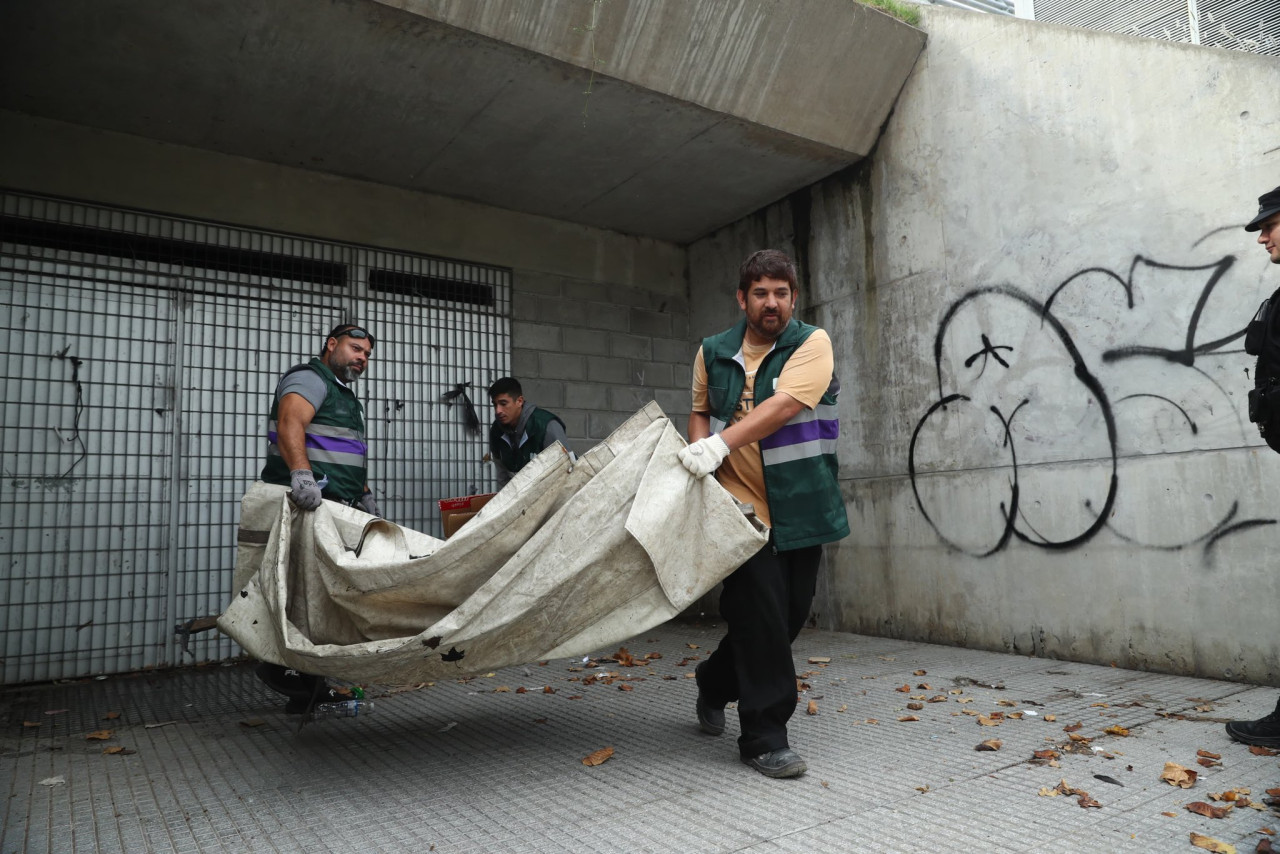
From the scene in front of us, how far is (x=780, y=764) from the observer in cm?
287

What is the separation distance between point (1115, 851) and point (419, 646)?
2130 millimetres

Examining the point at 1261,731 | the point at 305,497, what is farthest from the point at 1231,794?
the point at 305,497

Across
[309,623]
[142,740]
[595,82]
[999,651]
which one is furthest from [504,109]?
[999,651]

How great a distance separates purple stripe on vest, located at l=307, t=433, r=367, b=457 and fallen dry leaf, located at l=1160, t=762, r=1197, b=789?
3723mm

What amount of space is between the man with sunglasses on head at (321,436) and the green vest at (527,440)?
64.2 inches

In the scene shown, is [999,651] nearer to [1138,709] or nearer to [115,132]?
[1138,709]

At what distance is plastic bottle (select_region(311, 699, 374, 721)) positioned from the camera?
4.00 m

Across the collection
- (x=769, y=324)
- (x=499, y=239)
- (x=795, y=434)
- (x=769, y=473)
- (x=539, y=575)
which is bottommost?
(x=539, y=575)

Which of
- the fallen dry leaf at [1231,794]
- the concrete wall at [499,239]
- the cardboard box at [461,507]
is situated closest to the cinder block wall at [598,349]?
the concrete wall at [499,239]

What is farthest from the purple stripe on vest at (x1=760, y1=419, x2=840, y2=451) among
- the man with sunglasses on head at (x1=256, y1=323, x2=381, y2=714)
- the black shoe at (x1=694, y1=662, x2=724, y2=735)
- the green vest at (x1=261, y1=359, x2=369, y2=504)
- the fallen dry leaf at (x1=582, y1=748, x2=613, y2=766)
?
the green vest at (x1=261, y1=359, x2=369, y2=504)

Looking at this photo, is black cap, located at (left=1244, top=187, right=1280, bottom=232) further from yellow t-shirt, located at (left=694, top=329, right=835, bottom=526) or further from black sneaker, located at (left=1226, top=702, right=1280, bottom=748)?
black sneaker, located at (left=1226, top=702, right=1280, bottom=748)

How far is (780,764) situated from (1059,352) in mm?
3336

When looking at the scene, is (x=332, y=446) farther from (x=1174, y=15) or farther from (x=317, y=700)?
(x=1174, y=15)

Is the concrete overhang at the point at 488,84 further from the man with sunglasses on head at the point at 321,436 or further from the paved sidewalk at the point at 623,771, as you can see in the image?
the paved sidewalk at the point at 623,771
